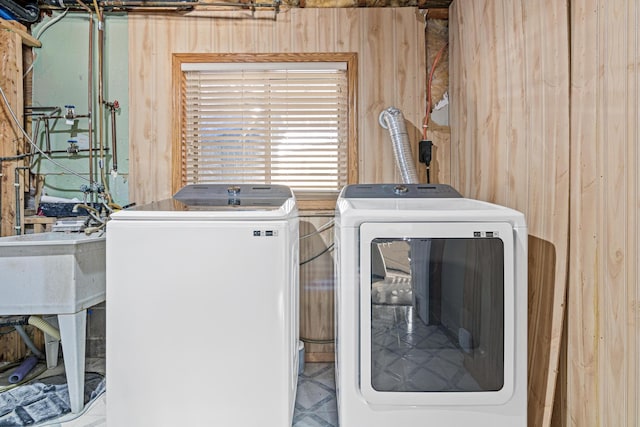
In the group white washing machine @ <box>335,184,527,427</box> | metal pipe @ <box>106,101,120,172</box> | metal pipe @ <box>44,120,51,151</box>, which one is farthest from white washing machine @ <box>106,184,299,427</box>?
metal pipe @ <box>44,120,51,151</box>

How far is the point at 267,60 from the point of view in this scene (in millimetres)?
2344

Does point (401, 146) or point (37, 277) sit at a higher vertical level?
point (401, 146)

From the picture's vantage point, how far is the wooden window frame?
7.65 feet

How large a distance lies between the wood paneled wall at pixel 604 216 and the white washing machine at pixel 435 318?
170 mm

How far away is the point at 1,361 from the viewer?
2277 millimetres

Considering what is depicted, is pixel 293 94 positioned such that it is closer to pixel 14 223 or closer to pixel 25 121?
pixel 25 121

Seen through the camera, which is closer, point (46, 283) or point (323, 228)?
point (46, 283)

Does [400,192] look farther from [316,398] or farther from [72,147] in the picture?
[72,147]

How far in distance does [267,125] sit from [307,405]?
1.71m

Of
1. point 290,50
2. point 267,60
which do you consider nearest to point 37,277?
point 267,60

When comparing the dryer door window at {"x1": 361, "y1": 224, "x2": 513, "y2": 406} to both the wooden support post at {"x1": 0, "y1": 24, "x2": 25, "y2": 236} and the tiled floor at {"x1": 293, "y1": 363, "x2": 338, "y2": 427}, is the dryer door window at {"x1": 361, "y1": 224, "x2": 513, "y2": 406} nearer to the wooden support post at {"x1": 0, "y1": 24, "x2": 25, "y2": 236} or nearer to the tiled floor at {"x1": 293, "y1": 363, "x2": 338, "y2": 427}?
the tiled floor at {"x1": 293, "y1": 363, "x2": 338, "y2": 427}

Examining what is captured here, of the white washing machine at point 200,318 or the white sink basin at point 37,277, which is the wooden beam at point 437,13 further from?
the white sink basin at point 37,277

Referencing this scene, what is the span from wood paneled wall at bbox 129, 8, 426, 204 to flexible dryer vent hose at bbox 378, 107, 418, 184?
0.14m

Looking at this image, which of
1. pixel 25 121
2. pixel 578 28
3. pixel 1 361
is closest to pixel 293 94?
pixel 578 28
